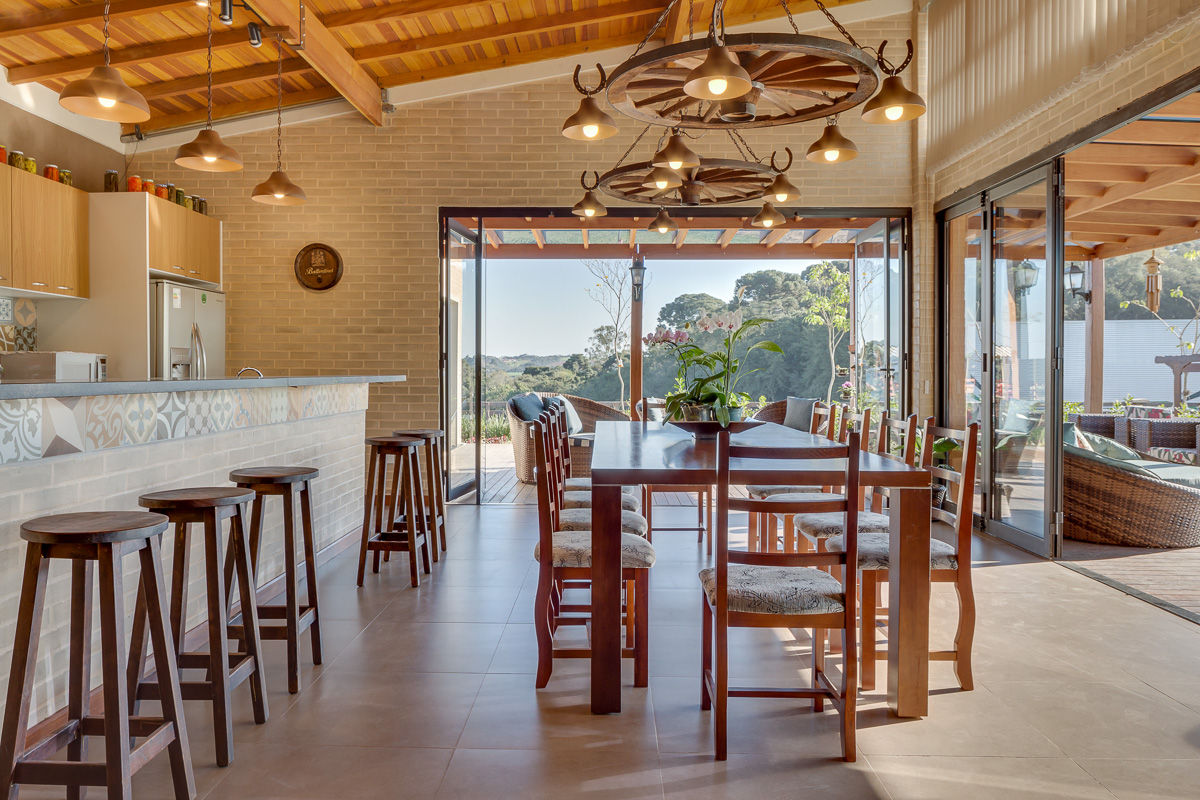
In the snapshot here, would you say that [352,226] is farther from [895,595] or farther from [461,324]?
[895,595]

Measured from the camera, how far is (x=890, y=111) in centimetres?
291

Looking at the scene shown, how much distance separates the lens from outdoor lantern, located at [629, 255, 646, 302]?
8.91 m

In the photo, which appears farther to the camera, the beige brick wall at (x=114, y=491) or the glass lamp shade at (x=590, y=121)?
the glass lamp shade at (x=590, y=121)

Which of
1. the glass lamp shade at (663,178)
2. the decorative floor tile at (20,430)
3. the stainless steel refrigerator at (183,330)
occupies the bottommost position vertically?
the decorative floor tile at (20,430)

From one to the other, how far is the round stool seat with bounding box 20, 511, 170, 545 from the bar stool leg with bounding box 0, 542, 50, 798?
5cm

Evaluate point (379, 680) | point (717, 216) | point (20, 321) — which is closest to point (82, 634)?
point (379, 680)

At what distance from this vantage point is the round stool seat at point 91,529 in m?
1.78

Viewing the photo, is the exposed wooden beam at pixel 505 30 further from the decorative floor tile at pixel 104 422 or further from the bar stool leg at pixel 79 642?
the bar stool leg at pixel 79 642

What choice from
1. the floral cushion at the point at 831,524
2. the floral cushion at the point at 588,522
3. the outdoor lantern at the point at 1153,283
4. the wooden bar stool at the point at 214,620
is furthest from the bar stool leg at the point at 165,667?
the outdoor lantern at the point at 1153,283

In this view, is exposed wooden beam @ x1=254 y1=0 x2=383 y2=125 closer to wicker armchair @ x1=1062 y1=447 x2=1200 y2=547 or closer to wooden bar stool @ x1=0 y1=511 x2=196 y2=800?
wooden bar stool @ x1=0 y1=511 x2=196 y2=800

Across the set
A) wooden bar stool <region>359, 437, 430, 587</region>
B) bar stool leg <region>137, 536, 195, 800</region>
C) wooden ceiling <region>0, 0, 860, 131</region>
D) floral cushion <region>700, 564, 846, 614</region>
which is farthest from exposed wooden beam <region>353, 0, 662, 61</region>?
bar stool leg <region>137, 536, 195, 800</region>

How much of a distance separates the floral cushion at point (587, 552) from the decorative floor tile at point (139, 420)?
143 cm

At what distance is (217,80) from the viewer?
19.7 ft

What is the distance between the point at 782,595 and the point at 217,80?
5.88m
